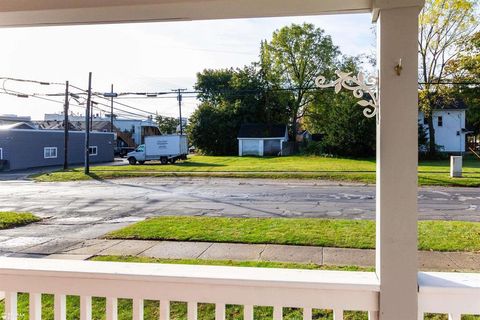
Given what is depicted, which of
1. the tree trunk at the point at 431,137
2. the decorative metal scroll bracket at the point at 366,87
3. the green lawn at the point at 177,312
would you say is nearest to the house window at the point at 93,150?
the green lawn at the point at 177,312

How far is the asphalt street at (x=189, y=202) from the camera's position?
20.2 feet

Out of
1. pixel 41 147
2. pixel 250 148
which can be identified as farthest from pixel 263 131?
pixel 41 147

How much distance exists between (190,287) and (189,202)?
7079 millimetres

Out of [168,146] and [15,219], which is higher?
[168,146]

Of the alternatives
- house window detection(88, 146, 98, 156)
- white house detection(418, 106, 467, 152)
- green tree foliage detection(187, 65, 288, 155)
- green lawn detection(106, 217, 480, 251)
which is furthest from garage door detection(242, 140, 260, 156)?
house window detection(88, 146, 98, 156)

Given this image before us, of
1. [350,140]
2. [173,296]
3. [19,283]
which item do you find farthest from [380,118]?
[350,140]

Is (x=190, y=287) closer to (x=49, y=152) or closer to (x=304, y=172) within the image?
(x=304, y=172)

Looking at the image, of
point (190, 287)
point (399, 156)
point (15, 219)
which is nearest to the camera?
point (399, 156)

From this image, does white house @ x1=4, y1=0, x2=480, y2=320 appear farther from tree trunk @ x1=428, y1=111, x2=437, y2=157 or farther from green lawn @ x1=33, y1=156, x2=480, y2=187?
green lawn @ x1=33, y1=156, x2=480, y2=187

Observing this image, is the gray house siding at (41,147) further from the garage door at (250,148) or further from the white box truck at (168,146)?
the garage door at (250,148)

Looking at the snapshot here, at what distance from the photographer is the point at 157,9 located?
1300mm

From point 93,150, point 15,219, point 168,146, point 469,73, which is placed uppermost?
point 469,73

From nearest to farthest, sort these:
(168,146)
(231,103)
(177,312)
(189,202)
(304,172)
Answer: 1. (177,312)
2. (231,103)
3. (168,146)
4. (189,202)
5. (304,172)

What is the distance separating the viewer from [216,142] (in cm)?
340
